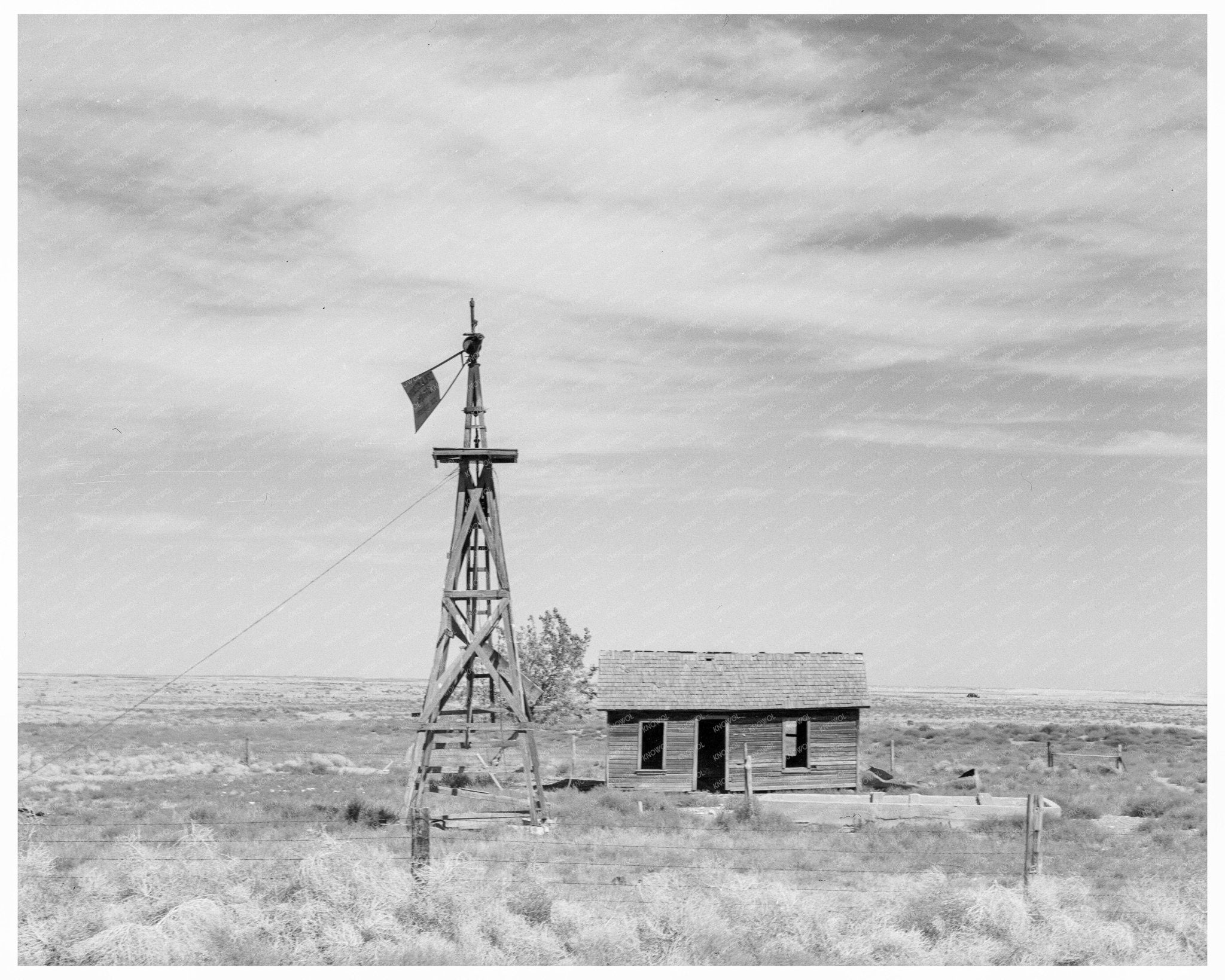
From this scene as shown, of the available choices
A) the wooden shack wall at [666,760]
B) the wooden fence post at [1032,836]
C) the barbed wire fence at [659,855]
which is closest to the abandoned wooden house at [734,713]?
the wooden shack wall at [666,760]

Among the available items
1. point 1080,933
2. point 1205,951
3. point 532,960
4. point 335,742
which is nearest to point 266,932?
point 532,960

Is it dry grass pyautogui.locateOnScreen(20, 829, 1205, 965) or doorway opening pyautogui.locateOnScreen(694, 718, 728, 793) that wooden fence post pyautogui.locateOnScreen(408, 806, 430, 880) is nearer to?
dry grass pyautogui.locateOnScreen(20, 829, 1205, 965)

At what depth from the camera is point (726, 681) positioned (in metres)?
21.2

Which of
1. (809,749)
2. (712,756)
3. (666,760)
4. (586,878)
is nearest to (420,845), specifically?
(586,878)

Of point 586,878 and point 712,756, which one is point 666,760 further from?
point 586,878

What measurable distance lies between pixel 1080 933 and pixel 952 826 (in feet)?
26.3

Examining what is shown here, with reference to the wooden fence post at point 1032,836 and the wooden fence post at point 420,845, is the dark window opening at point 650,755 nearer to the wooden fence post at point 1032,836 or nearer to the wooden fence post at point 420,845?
the wooden fence post at point 1032,836

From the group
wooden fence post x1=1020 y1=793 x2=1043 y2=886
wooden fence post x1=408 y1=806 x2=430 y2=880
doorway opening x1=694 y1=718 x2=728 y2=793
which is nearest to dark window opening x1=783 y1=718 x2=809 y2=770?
doorway opening x1=694 y1=718 x2=728 y2=793

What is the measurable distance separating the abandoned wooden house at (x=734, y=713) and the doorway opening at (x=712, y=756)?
0.27 ft

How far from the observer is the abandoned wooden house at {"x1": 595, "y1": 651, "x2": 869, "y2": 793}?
20.7 metres

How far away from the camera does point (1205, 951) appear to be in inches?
329

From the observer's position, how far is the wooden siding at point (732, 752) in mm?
20672

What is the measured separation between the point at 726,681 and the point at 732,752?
57.5 inches

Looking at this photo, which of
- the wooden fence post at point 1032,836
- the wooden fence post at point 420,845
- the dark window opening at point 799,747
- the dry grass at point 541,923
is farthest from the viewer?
the dark window opening at point 799,747
